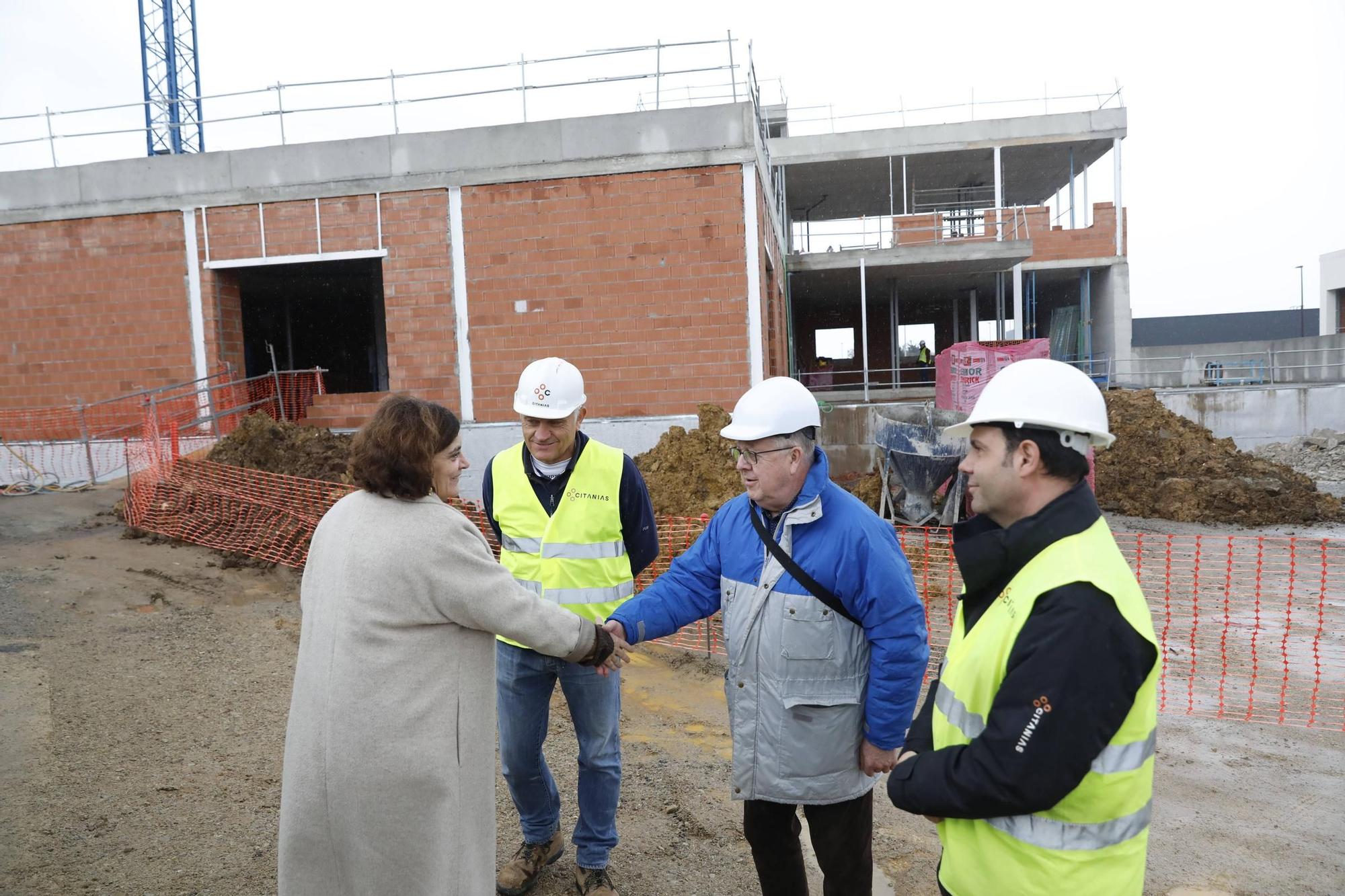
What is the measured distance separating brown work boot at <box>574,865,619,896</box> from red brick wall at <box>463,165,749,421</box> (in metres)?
9.27

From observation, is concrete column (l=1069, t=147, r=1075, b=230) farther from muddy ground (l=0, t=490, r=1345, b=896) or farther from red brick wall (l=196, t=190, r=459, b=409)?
muddy ground (l=0, t=490, r=1345, b=896)

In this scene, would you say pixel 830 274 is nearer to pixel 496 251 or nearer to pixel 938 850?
pixel 496 251

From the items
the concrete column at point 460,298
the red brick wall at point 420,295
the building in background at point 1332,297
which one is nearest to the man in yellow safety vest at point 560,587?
the concrete column at point 460,298

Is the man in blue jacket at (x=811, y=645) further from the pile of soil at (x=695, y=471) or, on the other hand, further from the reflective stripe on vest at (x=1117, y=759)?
the pile of soil at (x=695, y=471)

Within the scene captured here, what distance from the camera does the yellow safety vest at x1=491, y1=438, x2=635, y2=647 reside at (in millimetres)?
3328

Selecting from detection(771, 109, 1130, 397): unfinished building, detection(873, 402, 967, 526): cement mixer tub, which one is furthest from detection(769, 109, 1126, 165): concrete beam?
detection(873, 402, 967, 526): cement mixer tub

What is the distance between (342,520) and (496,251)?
10939mm

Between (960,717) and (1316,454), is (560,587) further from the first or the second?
(1316,454)

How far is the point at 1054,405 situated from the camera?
1.78 m

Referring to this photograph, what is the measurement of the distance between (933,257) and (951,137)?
17.9 feet

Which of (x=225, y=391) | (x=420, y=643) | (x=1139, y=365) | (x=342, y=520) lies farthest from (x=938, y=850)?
(x=1139, y=365)

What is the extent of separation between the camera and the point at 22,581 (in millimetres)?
7945

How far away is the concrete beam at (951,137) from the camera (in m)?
22.0

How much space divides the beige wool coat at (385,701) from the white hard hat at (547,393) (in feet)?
3.23
